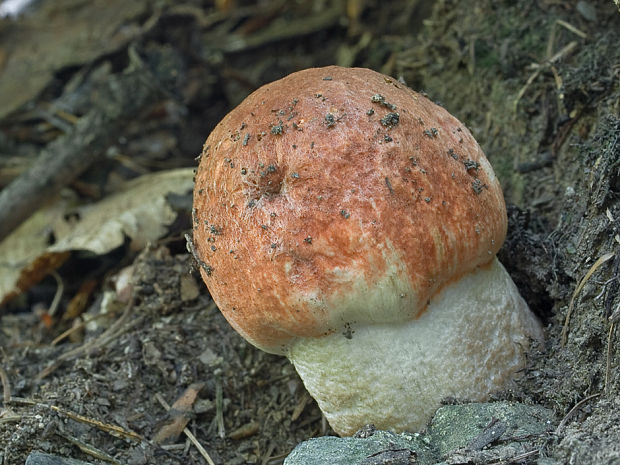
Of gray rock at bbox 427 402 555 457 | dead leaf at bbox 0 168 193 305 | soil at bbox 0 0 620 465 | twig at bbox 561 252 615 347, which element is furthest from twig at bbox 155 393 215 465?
twig at bbox 561 252 615 347

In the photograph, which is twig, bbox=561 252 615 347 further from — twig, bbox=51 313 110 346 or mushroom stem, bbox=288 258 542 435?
twig, bbox=51 313 110 346

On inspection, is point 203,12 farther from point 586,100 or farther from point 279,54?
point 586,100

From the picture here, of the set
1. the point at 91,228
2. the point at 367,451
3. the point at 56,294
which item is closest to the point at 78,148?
the point at 91,228

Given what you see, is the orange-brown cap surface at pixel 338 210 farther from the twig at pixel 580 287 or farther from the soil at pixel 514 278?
the soil at pixel 514 278

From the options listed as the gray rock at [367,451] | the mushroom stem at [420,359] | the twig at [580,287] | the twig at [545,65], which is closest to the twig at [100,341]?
the mushroom stem at [420,359]

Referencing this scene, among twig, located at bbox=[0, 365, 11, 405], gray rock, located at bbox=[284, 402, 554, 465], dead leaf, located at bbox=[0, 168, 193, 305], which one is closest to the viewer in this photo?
gray rock, located at bbox=[284, 402, 554, 465]
